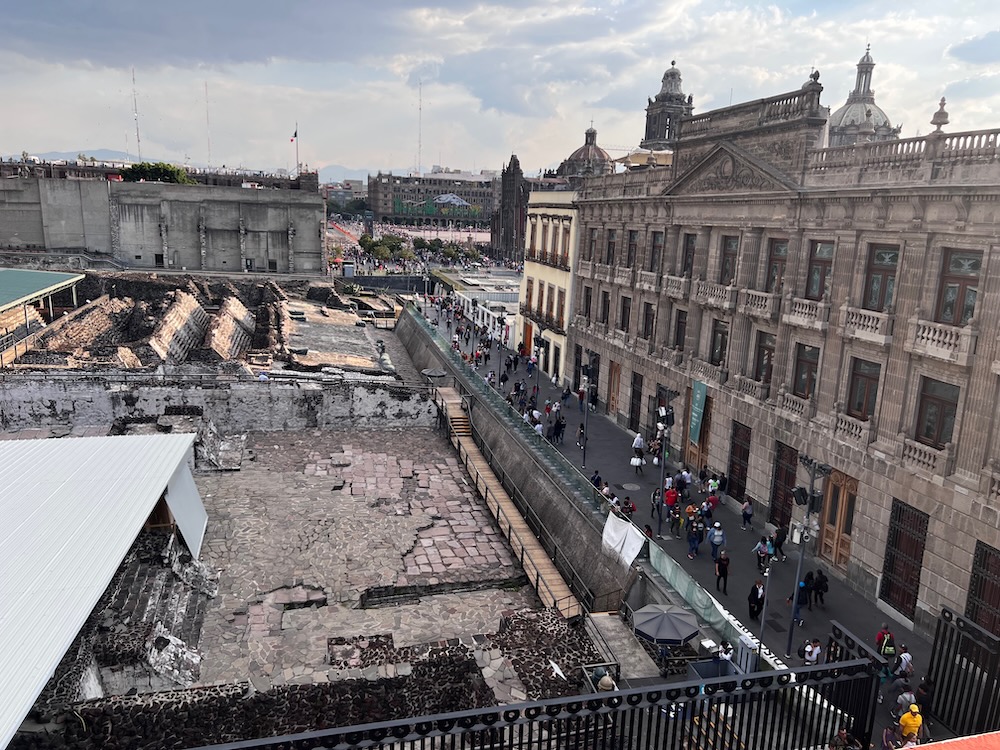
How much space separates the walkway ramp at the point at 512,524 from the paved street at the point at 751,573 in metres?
3.51

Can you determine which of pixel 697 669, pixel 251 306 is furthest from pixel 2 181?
pixel 697 669

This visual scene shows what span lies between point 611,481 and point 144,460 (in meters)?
14.9

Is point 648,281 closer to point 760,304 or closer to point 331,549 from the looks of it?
point 760,304

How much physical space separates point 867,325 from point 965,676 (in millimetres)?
9153

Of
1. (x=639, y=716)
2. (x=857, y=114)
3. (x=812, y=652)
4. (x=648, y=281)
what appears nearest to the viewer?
(x=639, y=716)

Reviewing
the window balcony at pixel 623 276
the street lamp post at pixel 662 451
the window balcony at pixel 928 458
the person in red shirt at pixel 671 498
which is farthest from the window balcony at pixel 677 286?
the window balcony at pixel 928 458

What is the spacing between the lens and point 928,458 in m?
16.4

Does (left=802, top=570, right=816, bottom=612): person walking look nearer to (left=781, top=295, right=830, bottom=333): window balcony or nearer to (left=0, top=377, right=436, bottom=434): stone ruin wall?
(left=781, top=295, right=830, bottom=333): window balcony

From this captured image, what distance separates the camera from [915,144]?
17.3m

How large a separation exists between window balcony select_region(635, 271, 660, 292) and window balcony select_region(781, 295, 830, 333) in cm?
768

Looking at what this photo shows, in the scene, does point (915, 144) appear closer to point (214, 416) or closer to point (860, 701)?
point (860, 701)

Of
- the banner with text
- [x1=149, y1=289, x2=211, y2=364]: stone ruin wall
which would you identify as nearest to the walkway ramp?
the banner with text

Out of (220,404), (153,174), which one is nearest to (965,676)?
(220,404)

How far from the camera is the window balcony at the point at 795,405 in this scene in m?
20.3
